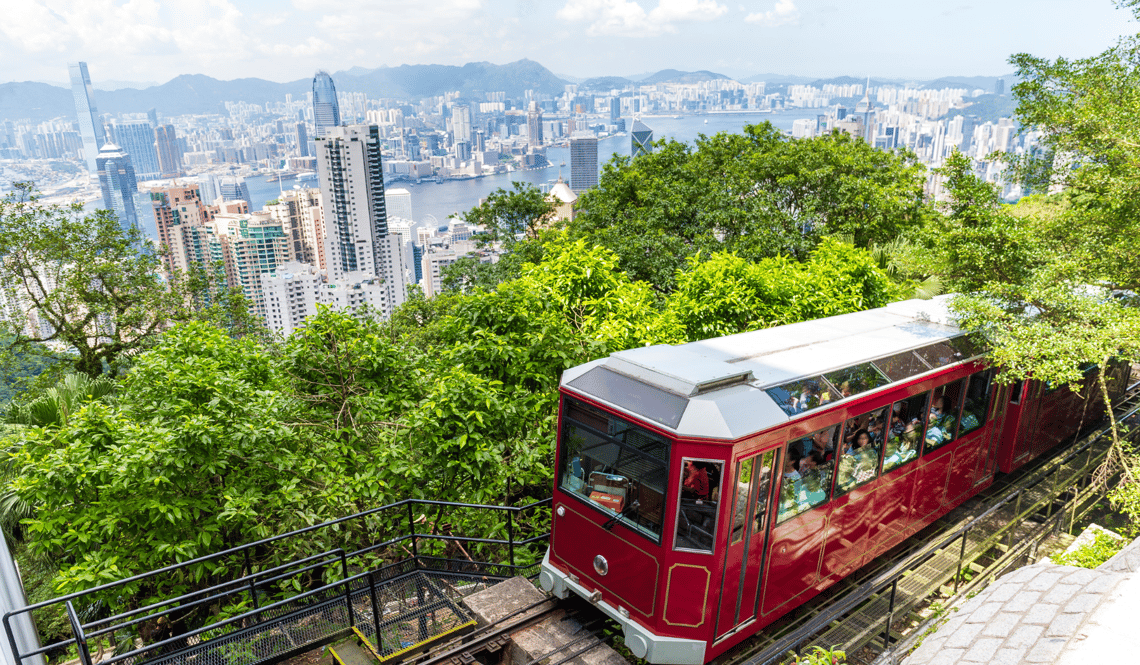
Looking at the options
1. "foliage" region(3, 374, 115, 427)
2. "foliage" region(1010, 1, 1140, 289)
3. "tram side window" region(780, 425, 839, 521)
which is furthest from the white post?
"foliage" region(1010, 1, 1140, 289)

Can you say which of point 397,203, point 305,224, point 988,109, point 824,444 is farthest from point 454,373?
point 397,203

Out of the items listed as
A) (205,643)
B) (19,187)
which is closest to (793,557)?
(205,643)

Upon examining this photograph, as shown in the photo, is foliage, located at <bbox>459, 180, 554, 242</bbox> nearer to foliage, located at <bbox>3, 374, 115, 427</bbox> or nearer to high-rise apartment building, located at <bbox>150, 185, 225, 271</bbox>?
foliage, located at <bbox>3, 374, 115, 427</bbox>

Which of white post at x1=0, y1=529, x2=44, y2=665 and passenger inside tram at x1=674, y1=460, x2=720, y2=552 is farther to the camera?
passenger inside tram at x1=674, y1=460, x2=720, y2=552

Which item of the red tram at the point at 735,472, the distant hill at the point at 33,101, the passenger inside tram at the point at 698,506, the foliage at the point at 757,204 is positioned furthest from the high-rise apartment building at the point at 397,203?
the passenger inside tram at the point at 698,506

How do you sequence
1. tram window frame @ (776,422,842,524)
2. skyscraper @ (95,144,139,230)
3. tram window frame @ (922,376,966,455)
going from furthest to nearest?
skyscraper @ (95,144,139,230) < tram window frame @ (922,376,966,455) < tram window frame @ (776,422,842,524)

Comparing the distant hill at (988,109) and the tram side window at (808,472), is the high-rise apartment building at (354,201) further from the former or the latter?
the tram side window at (808,472)

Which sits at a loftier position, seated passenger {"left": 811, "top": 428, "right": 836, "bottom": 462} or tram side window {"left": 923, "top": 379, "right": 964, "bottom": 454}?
seated passenger {"left": 811, "top": 428, "right": 836, "bottom": 462}
